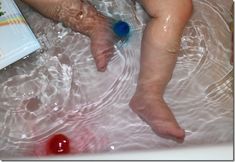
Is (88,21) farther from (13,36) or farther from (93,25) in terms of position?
(13,36)

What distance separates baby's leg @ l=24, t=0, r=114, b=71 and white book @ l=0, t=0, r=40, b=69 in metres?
0.06

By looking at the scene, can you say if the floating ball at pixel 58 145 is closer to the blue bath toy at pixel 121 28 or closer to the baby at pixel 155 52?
the baby at pixel 155 52

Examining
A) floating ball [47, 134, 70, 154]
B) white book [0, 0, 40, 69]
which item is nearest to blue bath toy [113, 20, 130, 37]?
white book [0, 0, 40, 69]

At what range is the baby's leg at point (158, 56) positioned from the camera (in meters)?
1.08

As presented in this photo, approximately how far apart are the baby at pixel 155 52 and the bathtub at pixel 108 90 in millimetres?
50

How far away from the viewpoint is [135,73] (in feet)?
3.94

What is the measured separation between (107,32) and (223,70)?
1.09 ft

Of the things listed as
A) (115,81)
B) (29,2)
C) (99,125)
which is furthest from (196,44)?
(29,2)

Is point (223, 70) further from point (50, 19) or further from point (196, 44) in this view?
point (50, 19)

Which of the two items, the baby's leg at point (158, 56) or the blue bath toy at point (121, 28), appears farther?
the blue bath toy at point (121, 28)

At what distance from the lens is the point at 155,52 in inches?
43.2

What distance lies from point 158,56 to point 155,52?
13 mm

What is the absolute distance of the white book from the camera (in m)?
1.19

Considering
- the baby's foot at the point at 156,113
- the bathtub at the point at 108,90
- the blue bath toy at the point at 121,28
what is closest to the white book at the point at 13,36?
the bathtub at the point at 108,90
